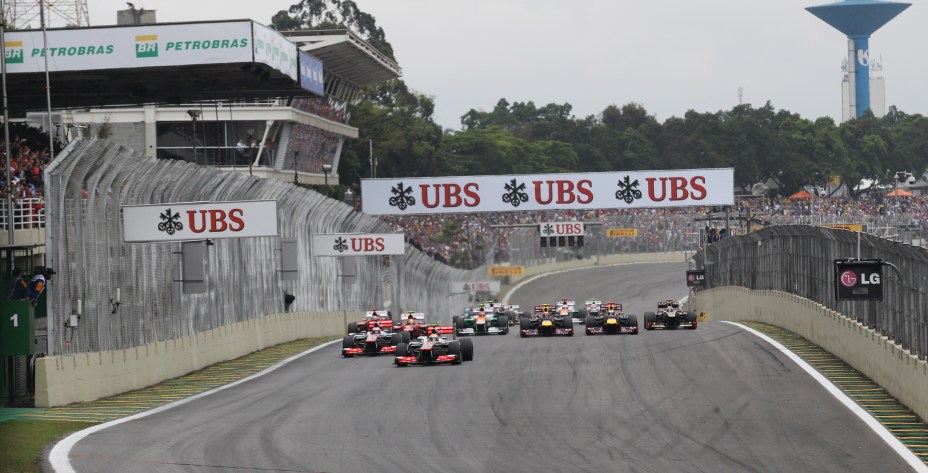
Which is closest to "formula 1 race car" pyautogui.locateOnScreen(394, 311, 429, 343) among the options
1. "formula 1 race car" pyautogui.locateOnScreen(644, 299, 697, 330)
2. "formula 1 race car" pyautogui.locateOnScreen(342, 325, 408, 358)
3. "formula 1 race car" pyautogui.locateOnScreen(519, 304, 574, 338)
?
"formula 1 race car" pyautogui.locateOnScreen(342, 325, 408, 358)

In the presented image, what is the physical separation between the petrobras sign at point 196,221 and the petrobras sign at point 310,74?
23027 mm

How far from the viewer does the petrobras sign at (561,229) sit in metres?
62.3

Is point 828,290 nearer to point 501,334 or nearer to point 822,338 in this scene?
point 822,338

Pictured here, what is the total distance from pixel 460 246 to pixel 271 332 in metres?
48.0

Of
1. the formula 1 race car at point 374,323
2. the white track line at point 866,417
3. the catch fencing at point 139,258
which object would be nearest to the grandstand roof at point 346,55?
the catch fencing at point 139,258

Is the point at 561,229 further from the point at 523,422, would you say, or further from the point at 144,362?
the point at 523,422

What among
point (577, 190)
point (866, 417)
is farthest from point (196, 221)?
point (577, 190)

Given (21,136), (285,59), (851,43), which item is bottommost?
(21,136)

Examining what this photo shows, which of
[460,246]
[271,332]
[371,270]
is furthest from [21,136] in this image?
[460,246]

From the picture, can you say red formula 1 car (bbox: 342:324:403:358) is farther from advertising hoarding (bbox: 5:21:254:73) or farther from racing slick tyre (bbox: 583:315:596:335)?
advertising hoarding (bbox: 5:21:254:73)

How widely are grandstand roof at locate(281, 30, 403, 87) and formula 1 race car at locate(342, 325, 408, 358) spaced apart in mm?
37971

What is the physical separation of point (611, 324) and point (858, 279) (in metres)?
13.2

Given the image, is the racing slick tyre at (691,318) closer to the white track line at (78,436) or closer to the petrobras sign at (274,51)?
the white track line at (78,436)

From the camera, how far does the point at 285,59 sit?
140 ft
